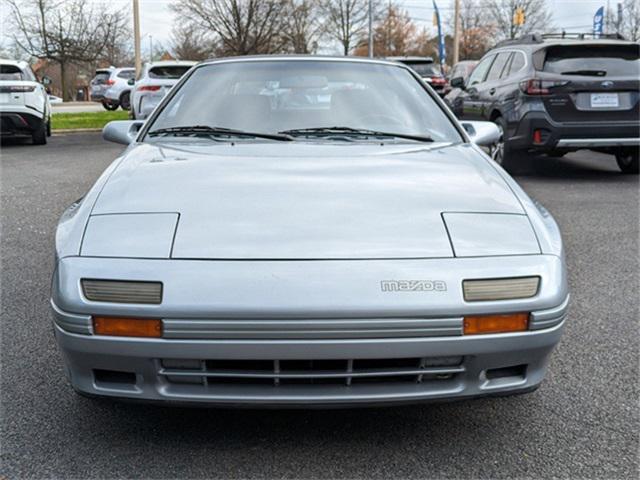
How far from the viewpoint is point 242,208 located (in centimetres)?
233

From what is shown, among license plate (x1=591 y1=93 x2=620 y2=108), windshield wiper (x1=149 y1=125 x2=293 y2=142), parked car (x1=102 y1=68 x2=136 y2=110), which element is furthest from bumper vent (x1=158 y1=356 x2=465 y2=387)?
parked car (x1=102 y1=68 x2=136 y2=110)

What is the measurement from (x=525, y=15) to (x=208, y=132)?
46426 mm

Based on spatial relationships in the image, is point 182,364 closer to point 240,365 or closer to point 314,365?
point 240,365

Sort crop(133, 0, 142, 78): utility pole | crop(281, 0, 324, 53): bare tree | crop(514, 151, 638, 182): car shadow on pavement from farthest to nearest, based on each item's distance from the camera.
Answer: crop(281, 0, 324, 53): bare tree → crop(133, 0, 142, 78): utility pole → crop(514, 151, 638, 182): car shadow on pavement

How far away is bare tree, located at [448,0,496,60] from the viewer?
48.3 m

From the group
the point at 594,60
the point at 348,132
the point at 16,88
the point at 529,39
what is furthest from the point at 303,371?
the point at 16,88

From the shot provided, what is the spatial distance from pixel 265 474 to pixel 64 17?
41.1m

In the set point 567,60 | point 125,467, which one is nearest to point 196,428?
point 125,467

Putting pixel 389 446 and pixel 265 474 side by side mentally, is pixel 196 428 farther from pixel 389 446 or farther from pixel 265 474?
pixel 389 446

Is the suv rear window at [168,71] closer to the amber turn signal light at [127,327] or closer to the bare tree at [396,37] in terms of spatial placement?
the amber turn signal light at [127,327]

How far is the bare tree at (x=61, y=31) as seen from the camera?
38281 mm

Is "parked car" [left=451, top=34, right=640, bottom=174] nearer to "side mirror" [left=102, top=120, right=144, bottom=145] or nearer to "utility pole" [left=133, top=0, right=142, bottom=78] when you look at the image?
"side mirror" [left=102, top=120, right=144, bottom=145]

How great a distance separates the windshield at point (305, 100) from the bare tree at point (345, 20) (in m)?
39.4

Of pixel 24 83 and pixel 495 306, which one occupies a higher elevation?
pixel 24 83
